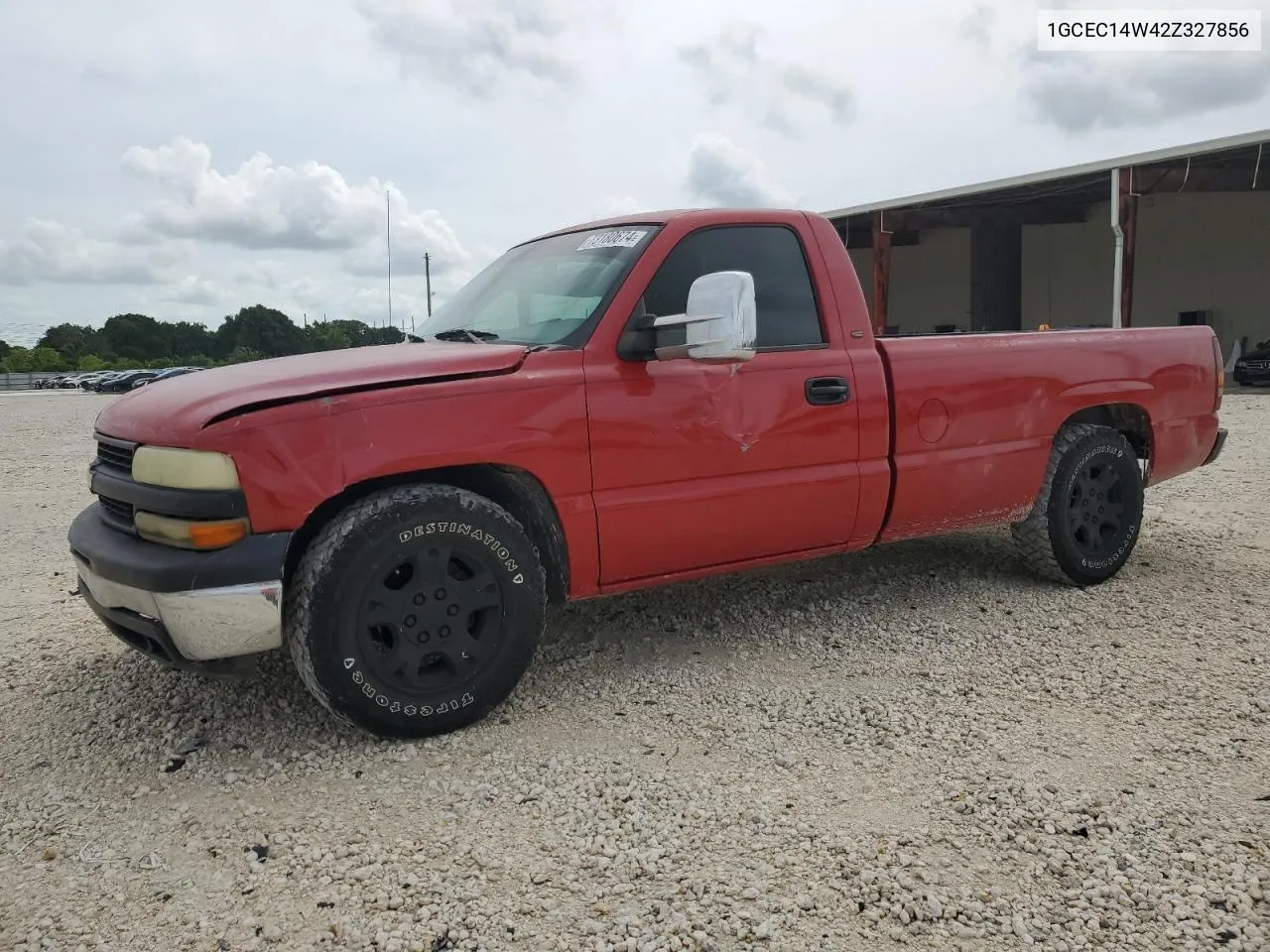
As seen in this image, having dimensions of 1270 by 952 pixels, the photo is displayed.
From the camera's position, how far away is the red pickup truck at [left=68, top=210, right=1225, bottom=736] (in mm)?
2850

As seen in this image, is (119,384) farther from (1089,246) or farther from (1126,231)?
(1126,231)

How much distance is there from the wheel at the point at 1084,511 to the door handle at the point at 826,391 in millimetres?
1401

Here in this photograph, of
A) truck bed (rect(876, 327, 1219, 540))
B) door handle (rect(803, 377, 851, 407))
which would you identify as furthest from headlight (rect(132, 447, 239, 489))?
truck bed (rect(876, 327, 1219, 540))

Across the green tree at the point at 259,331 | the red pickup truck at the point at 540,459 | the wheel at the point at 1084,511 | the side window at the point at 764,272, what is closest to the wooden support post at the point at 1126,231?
the wheel at the point at 1084,511

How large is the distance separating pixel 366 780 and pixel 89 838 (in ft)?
2.43

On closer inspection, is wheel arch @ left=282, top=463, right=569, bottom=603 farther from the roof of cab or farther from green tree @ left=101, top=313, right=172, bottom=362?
green tree @ left=101, top=313, right=172, bottom=362

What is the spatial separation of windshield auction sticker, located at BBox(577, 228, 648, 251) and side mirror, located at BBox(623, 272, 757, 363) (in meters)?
0.45

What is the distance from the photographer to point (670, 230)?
11.9 feet

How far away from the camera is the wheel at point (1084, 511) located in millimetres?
4551

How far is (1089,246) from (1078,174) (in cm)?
844

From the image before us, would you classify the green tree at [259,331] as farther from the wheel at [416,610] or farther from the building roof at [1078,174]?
the wheel at [416,610]

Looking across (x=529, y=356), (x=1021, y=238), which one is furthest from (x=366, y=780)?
(x=1021, y=238)

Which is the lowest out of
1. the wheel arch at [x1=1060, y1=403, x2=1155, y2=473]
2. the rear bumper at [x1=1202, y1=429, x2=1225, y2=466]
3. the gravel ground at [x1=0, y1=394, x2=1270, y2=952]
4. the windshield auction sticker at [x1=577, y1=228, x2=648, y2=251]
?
the gravel ground at [x1=0, y1=394, x2=1270, y2=952]

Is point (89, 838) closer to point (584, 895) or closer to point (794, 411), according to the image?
point (584, 895)
